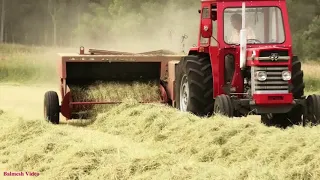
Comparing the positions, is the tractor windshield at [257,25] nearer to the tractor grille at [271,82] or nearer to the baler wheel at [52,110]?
the tractor grille at [271,82]

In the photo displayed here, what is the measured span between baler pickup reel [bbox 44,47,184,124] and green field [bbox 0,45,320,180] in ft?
1.88

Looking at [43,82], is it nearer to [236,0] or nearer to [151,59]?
[151,59]

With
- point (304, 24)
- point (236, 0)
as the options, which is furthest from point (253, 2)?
point (304, 24)

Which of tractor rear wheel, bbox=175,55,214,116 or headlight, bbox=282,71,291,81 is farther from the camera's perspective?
tractor rear wheel, bbox=175,55,214,116

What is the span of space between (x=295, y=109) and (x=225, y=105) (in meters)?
1.34

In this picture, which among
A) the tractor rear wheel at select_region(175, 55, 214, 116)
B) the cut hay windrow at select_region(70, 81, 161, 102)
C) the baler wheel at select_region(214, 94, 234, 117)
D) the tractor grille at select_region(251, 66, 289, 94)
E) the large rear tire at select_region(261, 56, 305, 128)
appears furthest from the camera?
the cut hay windrow at select_region(70, 81, 161, 102)

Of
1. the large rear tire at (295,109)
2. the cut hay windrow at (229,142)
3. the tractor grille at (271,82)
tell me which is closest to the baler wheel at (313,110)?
the large rear tire at (295,109)

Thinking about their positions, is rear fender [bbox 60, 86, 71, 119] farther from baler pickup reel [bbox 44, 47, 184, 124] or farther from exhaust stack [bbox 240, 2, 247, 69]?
exhaust stack [bbox 240, 2, 247, 69]

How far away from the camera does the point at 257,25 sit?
11172 mm

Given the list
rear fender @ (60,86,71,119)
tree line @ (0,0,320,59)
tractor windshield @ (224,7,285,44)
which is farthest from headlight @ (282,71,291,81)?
tree line @ (0,0,320,59)

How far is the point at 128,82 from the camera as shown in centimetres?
1314

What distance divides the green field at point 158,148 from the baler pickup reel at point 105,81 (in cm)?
57

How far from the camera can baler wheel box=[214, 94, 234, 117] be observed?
32.8ft

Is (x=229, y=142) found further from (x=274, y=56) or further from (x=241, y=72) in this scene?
(x=241, y=72)
